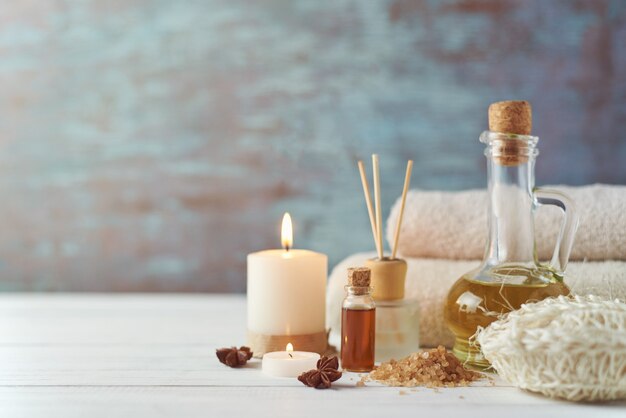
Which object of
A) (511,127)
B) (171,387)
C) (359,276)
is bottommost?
(171,387)

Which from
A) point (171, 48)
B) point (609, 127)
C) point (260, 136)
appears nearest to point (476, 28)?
point (609, 127)

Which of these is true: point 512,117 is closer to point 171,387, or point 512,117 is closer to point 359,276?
point 359,276

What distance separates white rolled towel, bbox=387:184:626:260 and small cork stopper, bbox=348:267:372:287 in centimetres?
20

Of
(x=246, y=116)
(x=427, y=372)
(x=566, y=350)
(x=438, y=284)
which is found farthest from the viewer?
(x=246, y=116)

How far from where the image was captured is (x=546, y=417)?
0.57 metres

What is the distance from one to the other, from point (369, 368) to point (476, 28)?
67cm

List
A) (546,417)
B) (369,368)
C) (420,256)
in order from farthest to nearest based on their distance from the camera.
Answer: (420,256)
(369,368)
(546,417)

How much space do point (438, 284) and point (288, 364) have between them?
228mm

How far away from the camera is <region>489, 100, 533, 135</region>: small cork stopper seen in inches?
27.8

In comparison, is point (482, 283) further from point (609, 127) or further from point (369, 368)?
point (609, 127)

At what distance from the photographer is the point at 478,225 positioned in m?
0.88

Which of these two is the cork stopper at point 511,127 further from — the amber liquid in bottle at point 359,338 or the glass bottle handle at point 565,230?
the amber liquid in bottle at point 359,338

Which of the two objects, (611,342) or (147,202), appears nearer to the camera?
(611,342)

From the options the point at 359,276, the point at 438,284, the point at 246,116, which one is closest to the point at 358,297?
the point at 359,276
